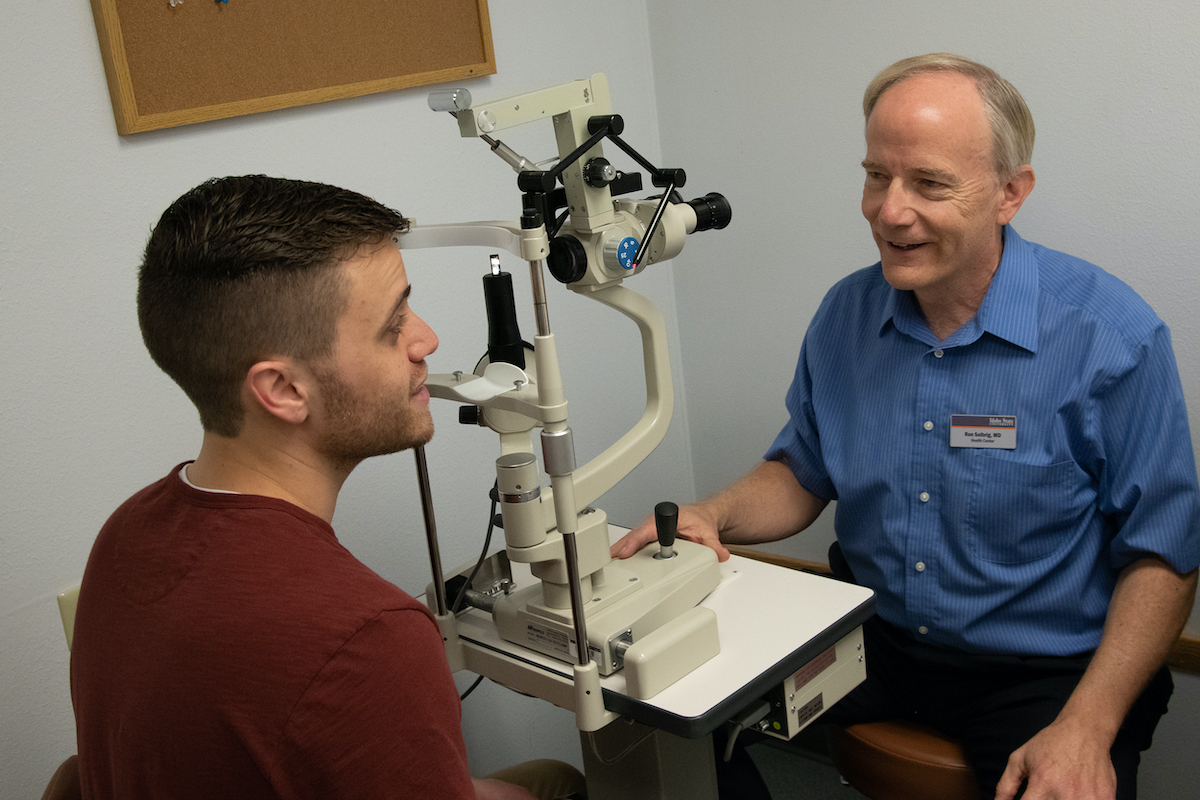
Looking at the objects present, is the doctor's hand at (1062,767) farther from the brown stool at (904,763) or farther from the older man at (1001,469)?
the brown stool at (904,763)

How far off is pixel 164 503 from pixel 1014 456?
3.99 ft

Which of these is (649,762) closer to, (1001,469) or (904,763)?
(904,763)

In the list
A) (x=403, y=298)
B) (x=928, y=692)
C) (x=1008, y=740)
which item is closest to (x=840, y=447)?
(x=928, y=692)

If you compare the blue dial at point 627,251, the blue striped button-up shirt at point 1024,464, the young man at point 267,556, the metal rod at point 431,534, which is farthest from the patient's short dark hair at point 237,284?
the blue striped button-up shirt at point 1024,464

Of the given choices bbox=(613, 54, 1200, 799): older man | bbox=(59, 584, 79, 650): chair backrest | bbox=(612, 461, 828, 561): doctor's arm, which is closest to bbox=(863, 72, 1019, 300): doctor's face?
A: bbox=(613, 54, 1200, 799): older man

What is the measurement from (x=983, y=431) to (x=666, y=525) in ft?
1.77

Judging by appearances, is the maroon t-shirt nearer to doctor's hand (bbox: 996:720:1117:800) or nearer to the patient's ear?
the patient's ear

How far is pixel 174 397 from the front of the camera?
166 cm

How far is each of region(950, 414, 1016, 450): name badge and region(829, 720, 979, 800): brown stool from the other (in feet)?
1.54

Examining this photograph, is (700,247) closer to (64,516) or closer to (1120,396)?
(1120,396)

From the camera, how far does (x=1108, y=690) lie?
1.42m

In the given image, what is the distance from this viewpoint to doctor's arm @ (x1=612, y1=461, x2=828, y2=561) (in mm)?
1703

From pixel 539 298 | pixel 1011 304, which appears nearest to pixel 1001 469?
pixel 1011 304

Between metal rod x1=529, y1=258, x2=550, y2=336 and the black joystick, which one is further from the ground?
metal rod x1=529, y1=258, x2=550, y2=336
